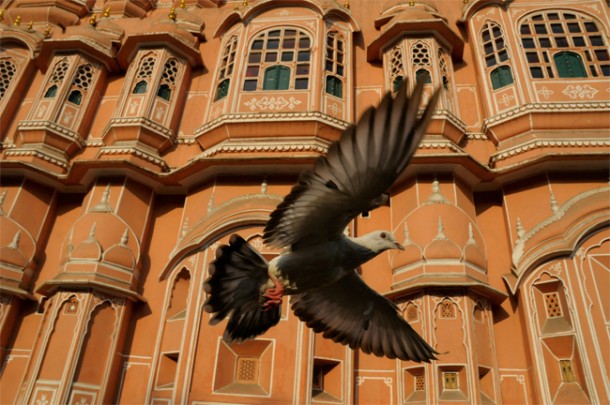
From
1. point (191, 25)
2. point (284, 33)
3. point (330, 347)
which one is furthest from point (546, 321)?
point (191, 25)

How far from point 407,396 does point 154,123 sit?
7.89 meters

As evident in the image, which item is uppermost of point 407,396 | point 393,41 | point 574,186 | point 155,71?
point 393,41

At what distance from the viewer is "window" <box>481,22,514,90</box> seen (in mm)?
10977

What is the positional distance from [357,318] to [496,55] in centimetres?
906

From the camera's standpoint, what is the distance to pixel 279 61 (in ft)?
38.4

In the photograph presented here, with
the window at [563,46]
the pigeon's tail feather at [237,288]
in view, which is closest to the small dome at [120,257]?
the pigeon's tail feather at [237,288]

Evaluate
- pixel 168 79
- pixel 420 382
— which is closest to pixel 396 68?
pixel 168 79

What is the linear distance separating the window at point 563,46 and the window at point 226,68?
704 cm

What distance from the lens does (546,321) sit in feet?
26.3

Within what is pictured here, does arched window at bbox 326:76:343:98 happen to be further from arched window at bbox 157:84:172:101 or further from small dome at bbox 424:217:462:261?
small dome at bbox 424:217:462:261

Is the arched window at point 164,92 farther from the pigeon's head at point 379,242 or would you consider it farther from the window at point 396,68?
the pigeon's head at point 379,242

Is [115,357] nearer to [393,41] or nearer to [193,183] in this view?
[193,183]

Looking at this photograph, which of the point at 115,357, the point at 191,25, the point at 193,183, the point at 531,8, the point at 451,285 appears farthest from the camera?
the point at 191,25

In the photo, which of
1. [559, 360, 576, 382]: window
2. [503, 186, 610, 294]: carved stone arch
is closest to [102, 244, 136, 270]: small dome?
[503, 186, 610, 294]: carved stone arch
